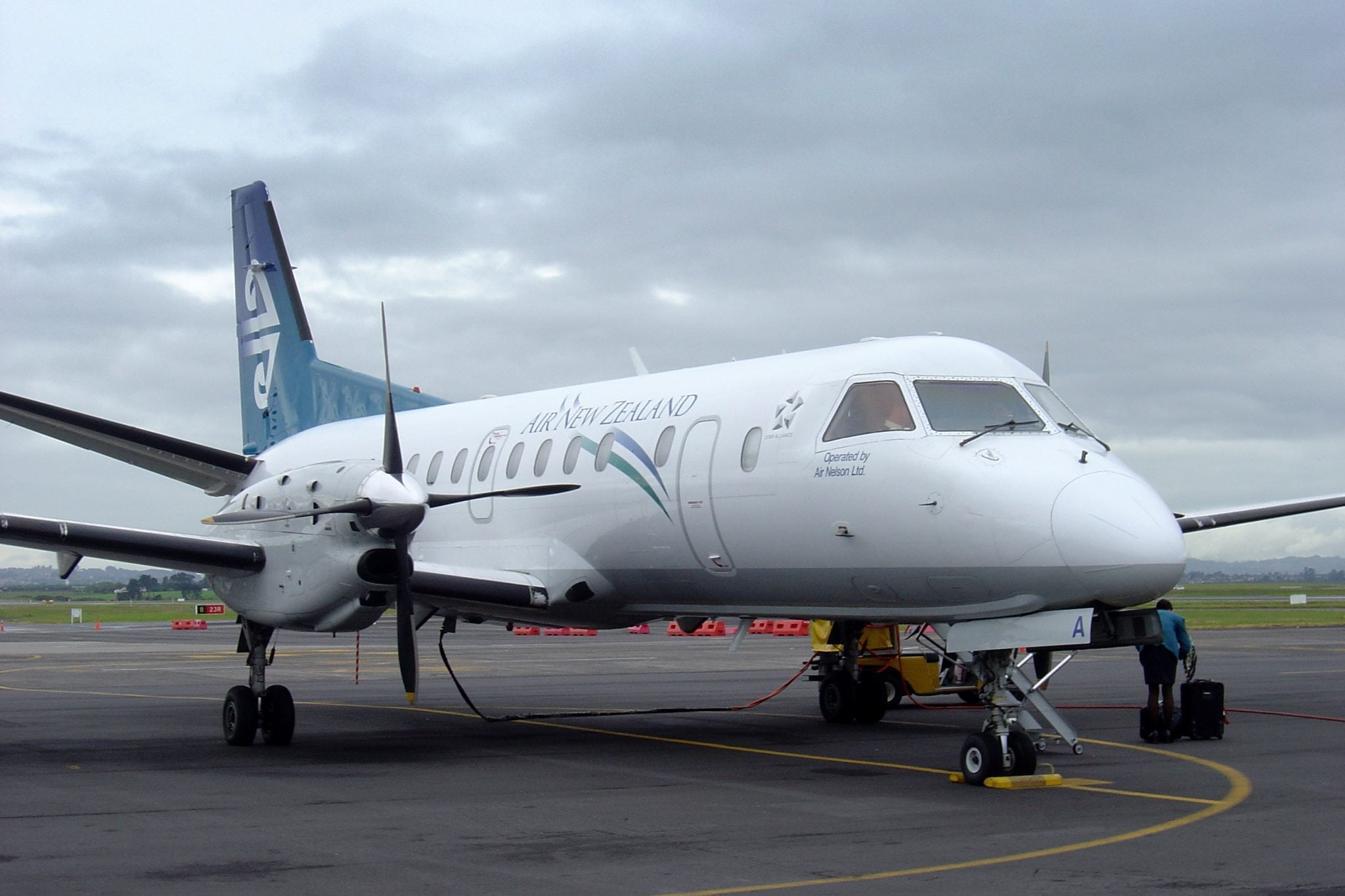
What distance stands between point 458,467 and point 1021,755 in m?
7.68

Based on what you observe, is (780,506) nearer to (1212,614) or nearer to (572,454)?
(572,454)

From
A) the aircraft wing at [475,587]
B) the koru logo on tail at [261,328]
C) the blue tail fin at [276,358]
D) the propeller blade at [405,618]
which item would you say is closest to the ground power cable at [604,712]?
the aircraft wing at [475,587]

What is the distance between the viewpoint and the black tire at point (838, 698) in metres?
15.8

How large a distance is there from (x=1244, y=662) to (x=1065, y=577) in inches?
713

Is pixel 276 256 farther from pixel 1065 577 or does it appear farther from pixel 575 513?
pixel 1065 577

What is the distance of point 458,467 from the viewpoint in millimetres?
15914

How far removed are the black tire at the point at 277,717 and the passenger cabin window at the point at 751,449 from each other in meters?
5.04

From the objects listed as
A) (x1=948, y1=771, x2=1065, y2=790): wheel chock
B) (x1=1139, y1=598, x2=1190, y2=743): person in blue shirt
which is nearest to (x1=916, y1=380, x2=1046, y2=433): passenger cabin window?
(x1=948, y1=771, x2=1065, y2=790): wheel chock

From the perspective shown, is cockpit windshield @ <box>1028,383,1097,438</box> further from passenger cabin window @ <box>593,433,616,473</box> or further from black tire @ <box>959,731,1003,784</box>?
passenger cabin window @ <box>593,433,616,473</box>

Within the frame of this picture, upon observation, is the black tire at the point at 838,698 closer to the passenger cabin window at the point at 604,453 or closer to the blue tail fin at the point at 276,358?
the passenger cabin window at the point at 604,453

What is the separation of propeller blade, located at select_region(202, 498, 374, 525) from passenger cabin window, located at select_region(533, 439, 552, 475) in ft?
9.14

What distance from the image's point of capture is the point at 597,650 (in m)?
33.0

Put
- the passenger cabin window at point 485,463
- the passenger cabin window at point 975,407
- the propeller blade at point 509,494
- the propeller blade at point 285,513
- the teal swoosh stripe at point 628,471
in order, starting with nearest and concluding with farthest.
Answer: the passenger cabin window at point 975,407, the propeller blade at point 285,513, the propeller blade at point 509,494, the teal swoosh stripe at point 628,471, the passenger cabin window at point 485,463

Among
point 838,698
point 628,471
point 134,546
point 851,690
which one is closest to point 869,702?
point 851,690
